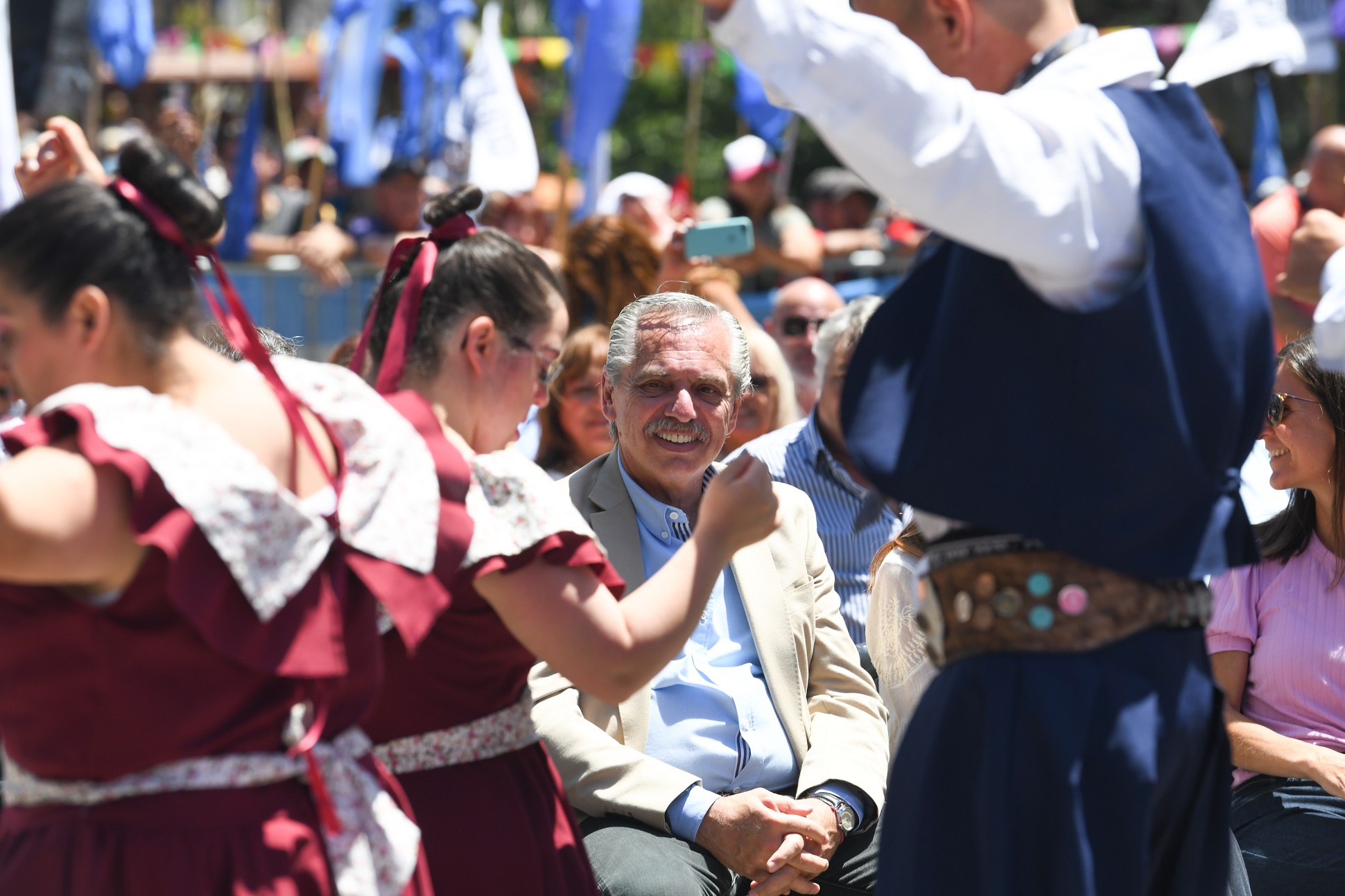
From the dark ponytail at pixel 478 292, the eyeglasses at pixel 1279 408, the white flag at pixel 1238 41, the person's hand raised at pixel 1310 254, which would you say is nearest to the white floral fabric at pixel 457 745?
the dark ponytail at pixel 478 292

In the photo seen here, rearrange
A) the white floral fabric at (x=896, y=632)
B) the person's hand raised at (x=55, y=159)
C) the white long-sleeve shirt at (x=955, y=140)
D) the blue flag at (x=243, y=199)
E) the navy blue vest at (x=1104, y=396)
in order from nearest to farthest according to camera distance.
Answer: the white long-sleeve shirt at (x=955, y=140) < the navy blue vest at (x=1104, y=396) < the person's hand raised at (x=55, y=159) < the white floral fabric at (x=896, y=632) < the blue flag at (x=243, y=199)

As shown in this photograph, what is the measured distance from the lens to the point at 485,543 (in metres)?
1.95

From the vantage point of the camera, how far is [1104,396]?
5.48 feet

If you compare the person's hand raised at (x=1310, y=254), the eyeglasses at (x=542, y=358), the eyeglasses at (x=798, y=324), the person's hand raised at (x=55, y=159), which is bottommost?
the eyeglasses at (x=798, y=324)

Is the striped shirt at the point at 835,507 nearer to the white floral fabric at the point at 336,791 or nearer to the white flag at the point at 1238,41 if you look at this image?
the white floral fabric at the point at 336,791

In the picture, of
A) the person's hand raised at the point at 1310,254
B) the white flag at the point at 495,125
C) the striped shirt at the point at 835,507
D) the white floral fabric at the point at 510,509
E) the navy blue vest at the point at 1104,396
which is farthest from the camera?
the white flag at the point at 495,125

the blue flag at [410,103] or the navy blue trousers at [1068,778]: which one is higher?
the navy blue trousers at [1068,778]

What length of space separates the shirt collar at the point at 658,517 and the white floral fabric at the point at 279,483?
57.8 inches

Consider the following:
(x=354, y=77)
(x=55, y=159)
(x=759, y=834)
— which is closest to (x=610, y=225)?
(x=55, y=159)

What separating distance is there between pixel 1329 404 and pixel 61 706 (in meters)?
2.84

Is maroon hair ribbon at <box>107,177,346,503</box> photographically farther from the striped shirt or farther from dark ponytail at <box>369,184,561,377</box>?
the striped shirt

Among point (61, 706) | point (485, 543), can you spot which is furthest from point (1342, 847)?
point (61, 706)

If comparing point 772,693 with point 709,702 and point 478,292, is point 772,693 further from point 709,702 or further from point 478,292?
point 478,292

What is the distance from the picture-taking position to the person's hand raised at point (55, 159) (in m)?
2.71
